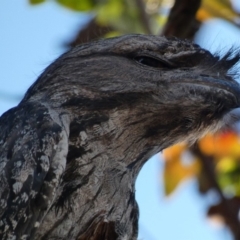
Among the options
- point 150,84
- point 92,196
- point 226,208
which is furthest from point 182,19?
point 92,196

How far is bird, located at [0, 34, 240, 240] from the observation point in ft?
15.9

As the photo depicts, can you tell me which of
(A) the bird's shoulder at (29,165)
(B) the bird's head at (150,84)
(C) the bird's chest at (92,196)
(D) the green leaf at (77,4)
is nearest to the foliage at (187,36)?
(D) the green leaf at (77,4)

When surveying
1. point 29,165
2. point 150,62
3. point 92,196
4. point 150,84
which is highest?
point 150,62

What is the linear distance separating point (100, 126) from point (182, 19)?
94cm

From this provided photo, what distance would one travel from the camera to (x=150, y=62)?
566 centimetres

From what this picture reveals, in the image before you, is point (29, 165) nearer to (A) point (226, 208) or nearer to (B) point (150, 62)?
(B) point (150, 62)

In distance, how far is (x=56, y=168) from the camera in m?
4.91

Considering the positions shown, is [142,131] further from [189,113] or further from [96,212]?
[96,212]

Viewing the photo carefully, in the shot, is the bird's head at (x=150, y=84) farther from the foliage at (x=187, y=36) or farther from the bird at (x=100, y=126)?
the foliage at (x=187, y=36)

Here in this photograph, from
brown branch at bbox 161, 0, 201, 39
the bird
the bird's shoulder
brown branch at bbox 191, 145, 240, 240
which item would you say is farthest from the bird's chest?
brown branch at bbox 161, 0, 201, 39

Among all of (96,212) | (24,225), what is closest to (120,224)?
(96,212)

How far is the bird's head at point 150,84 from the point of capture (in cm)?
542

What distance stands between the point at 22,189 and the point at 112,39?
139cm

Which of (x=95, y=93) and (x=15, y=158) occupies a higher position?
(x=95, y=93)
